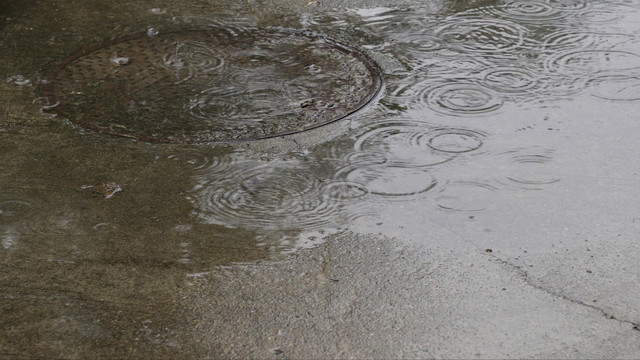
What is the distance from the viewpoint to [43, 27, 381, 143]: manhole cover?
180 inches

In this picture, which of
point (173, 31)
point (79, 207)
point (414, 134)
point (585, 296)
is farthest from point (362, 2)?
point (585, 296)

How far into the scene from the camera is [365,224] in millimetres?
3711

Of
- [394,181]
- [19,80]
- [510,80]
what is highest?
[510,80]

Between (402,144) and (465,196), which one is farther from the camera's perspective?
(402,144)

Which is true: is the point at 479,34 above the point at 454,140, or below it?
above

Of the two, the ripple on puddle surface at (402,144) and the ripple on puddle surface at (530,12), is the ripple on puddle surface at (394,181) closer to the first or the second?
the ripple on puddle surface at (402,144)

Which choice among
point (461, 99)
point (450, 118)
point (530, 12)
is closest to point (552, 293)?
point (450, 118)

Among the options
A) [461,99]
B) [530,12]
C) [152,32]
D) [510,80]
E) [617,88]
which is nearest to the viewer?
[461,99]

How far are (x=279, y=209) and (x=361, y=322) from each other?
35.6 inches

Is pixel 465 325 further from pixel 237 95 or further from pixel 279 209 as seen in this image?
pixel 237 95

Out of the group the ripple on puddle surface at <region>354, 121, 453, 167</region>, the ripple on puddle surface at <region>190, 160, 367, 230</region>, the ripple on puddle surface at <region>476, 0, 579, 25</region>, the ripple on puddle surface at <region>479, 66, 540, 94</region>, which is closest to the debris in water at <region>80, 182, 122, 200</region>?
the ripple on puddle surface at <region>190, 160, 367, 230</region>

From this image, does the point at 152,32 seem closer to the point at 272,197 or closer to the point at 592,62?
the point at 272,197

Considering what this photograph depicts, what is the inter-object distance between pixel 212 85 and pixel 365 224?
1762 millimetres

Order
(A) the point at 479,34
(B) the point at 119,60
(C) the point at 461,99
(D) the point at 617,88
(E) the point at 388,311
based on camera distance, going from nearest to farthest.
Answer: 1. (E) the point at 388,311
2. (C) the point at 461,99
3. (D) the point at 617,88
4. (B) the point at 119,60
5. (A) the point at 479,34
